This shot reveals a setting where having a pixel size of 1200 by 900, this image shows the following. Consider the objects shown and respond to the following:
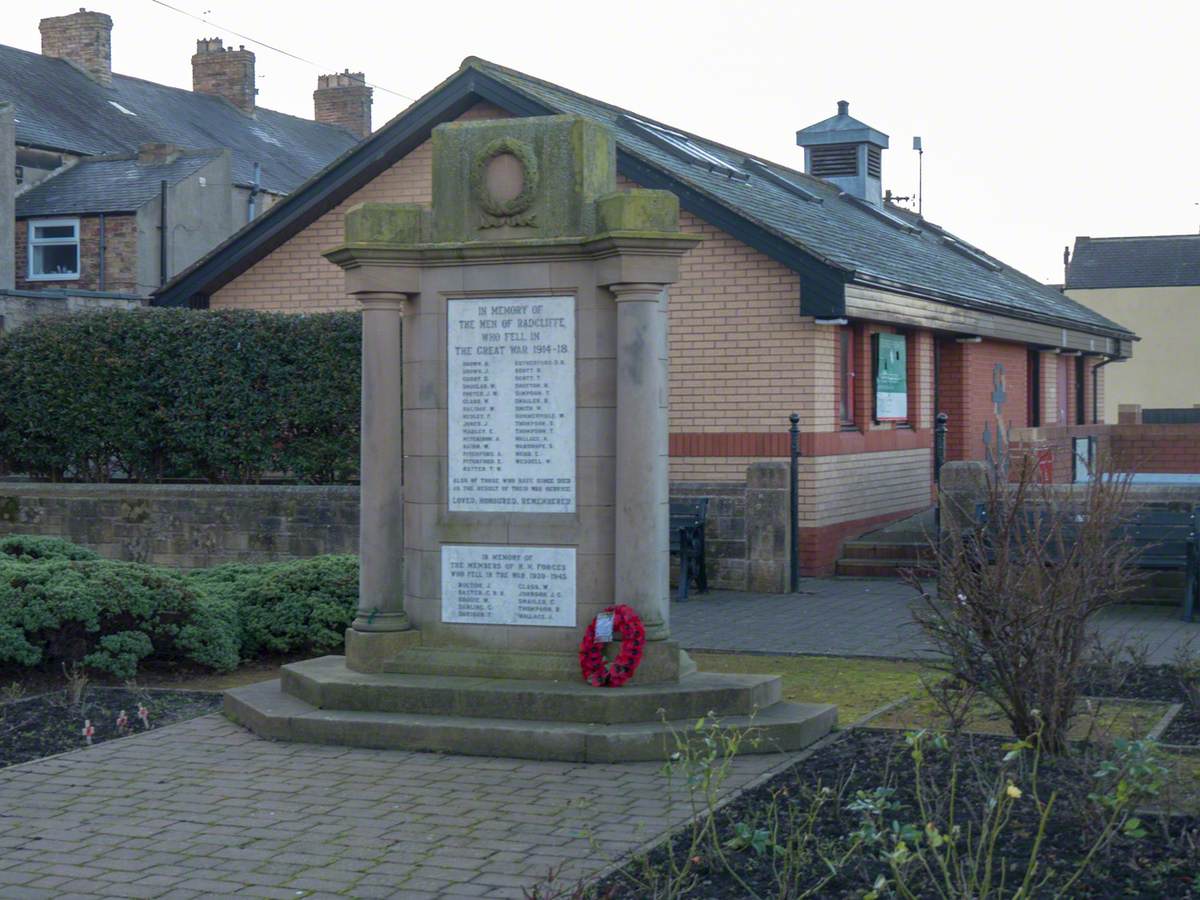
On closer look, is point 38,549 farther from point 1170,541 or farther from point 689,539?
point 1170,541

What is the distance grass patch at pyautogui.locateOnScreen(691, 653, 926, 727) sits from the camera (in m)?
10.1

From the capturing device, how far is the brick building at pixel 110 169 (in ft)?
116

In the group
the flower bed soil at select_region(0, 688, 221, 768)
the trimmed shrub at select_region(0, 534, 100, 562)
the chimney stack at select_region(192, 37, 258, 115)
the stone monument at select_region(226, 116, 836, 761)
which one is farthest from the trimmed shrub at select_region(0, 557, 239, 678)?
the chimney stack at select_region(192, 37, 258, 115)

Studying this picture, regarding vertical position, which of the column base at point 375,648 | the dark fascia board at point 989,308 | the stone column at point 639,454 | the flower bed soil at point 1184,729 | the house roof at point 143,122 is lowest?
the flower bed soil at point 1184,729

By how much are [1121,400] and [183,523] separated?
51187 millimetres

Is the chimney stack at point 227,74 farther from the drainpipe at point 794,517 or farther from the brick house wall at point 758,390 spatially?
the drainpipe at point 794,517

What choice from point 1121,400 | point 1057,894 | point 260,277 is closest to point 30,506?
point 260,277

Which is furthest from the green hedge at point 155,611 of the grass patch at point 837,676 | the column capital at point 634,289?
the column capital at point 634,289

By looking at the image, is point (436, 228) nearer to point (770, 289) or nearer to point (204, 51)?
point (770, 289)

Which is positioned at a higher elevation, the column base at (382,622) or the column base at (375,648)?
the column base at (382,622)

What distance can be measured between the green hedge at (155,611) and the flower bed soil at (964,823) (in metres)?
5.00

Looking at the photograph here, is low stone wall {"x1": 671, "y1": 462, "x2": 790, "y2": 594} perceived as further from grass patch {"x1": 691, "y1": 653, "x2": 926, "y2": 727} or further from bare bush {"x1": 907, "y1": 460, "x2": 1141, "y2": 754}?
bare bush {"x1": 907, "y1": 460, "x2": 1141, "y2": 754}

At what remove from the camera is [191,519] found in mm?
16781

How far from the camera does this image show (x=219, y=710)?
9.95 metres
